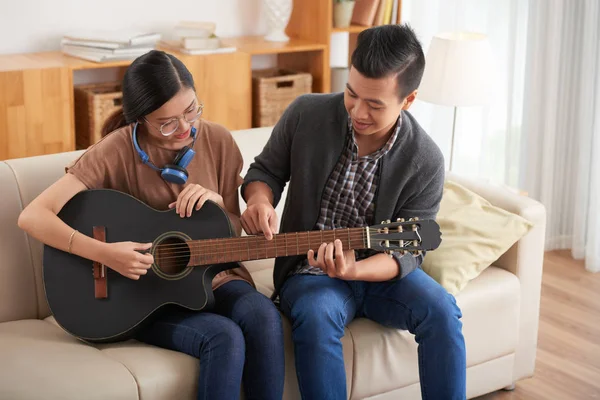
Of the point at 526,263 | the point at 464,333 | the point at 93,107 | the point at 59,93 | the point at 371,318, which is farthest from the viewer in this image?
→ the point at 93,107

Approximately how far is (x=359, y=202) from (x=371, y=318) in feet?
1.02

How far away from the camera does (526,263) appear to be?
2621 millimetres

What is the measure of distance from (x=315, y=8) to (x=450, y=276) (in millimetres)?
1830

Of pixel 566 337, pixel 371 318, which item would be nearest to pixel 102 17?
pixel 371 318

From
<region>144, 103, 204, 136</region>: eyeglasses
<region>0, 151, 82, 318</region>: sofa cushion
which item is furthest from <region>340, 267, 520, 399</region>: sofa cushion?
<region>0, 151, 82, 318</region>: sofa cushion

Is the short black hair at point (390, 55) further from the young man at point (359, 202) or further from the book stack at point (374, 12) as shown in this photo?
the book stack at point (374, 12)

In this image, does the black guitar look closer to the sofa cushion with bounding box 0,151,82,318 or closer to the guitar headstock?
the guitar headstock

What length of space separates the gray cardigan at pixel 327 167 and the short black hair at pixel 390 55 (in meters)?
0.20

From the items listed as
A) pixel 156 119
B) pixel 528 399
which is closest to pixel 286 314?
pixel 156 119

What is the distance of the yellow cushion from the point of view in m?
2.47

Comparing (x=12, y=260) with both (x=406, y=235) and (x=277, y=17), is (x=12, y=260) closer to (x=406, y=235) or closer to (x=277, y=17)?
(x=406, y=235)

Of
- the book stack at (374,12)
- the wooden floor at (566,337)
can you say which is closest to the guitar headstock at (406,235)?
the wooden floor at (566,337)

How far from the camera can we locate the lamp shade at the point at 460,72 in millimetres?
2971

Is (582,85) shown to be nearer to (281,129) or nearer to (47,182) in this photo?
(281,129)
